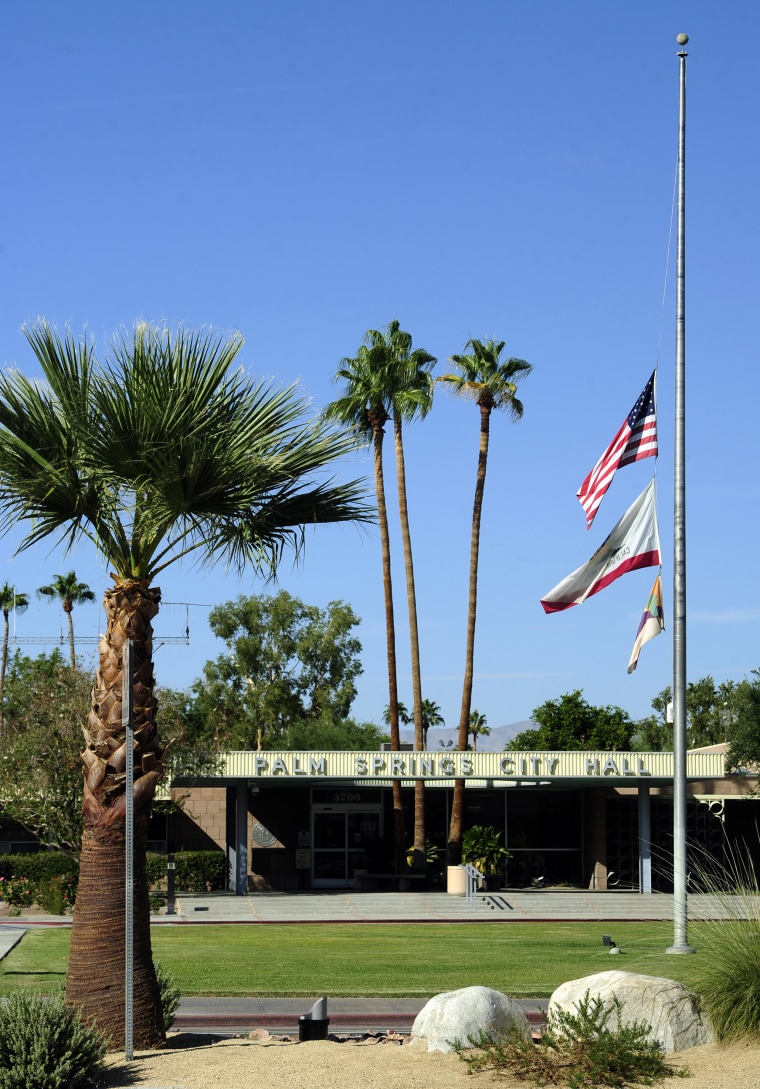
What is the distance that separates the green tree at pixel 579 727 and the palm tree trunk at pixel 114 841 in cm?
5384

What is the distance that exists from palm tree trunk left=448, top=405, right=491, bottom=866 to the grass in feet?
34.5

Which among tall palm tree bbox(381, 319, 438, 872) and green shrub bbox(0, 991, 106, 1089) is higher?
tall palm tree bbox(381, 319, 438, 872)

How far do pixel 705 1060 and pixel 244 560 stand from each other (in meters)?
6.14

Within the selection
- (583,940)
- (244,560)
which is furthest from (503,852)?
(244,560)

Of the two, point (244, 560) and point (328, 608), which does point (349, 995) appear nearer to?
point (244, 560)

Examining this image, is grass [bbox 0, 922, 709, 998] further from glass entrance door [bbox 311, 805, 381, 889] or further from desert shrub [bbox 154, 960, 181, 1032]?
glass entrance door [bbox 311, 805, 381, 889]

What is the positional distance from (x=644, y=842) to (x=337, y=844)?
33.6ft

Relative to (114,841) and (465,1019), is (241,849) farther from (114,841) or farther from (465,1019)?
(465,1019)

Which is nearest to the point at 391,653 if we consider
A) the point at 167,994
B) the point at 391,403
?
the point at 391,403

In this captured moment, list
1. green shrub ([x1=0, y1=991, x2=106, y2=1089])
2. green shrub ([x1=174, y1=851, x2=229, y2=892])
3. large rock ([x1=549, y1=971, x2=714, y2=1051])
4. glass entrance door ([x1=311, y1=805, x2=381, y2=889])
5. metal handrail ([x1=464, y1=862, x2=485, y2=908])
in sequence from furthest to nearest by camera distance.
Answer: glass entrance door ([x1=311, y1=805, x2=381, y2=889]) < green shrub ([x1=174, y1=851, x2=229, y2=892]) < metal handrail ([x1=464, y1=862, x2=485, y2=908]) < large rock ([x1=549, y1=971, x2=714, y2=1051]) < green shrub ([x1=0, y1=991, x2=106, y2=1089])

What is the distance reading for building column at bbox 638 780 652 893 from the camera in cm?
3891

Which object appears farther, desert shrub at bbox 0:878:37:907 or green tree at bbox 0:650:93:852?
desert shrub at bbox 0:878:37:907

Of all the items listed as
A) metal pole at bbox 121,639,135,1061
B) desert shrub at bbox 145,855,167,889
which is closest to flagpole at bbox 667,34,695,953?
metal pole at bbox 121,639,135,1061

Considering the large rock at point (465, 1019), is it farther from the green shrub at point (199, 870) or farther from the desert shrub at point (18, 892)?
the green shrub at point (199, 870)
